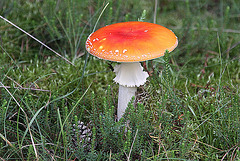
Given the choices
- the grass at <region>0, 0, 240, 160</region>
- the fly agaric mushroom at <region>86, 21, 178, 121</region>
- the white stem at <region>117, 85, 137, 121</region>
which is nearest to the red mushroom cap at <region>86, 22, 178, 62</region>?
the fly agaric mushroom at <region>86, 21, 178, 121</region>

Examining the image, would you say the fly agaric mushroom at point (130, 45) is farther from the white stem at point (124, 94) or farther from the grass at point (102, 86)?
the grass at point (102, 86)

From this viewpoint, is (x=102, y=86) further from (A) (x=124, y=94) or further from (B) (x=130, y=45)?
(B) (x=130, y=45)

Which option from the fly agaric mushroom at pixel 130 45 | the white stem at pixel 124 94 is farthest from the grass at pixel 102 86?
the fly agaric mushroom at pixel 130 45

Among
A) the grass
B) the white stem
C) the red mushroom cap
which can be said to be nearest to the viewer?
the red mushroom cap

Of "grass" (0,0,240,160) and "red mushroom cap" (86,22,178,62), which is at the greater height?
"red mushroom cap" (86,22,178,62)

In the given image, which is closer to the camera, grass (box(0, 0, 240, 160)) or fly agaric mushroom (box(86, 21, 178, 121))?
fly agaric mushroom (box(86, 21, 178, 121))

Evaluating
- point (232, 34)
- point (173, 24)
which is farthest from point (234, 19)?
point (173, 24)

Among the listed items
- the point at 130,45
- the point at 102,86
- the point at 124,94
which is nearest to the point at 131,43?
the point at 130,45

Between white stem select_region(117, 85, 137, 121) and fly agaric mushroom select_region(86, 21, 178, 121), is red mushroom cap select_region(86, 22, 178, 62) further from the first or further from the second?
white stem select_region(117, 85, 137, 121)
